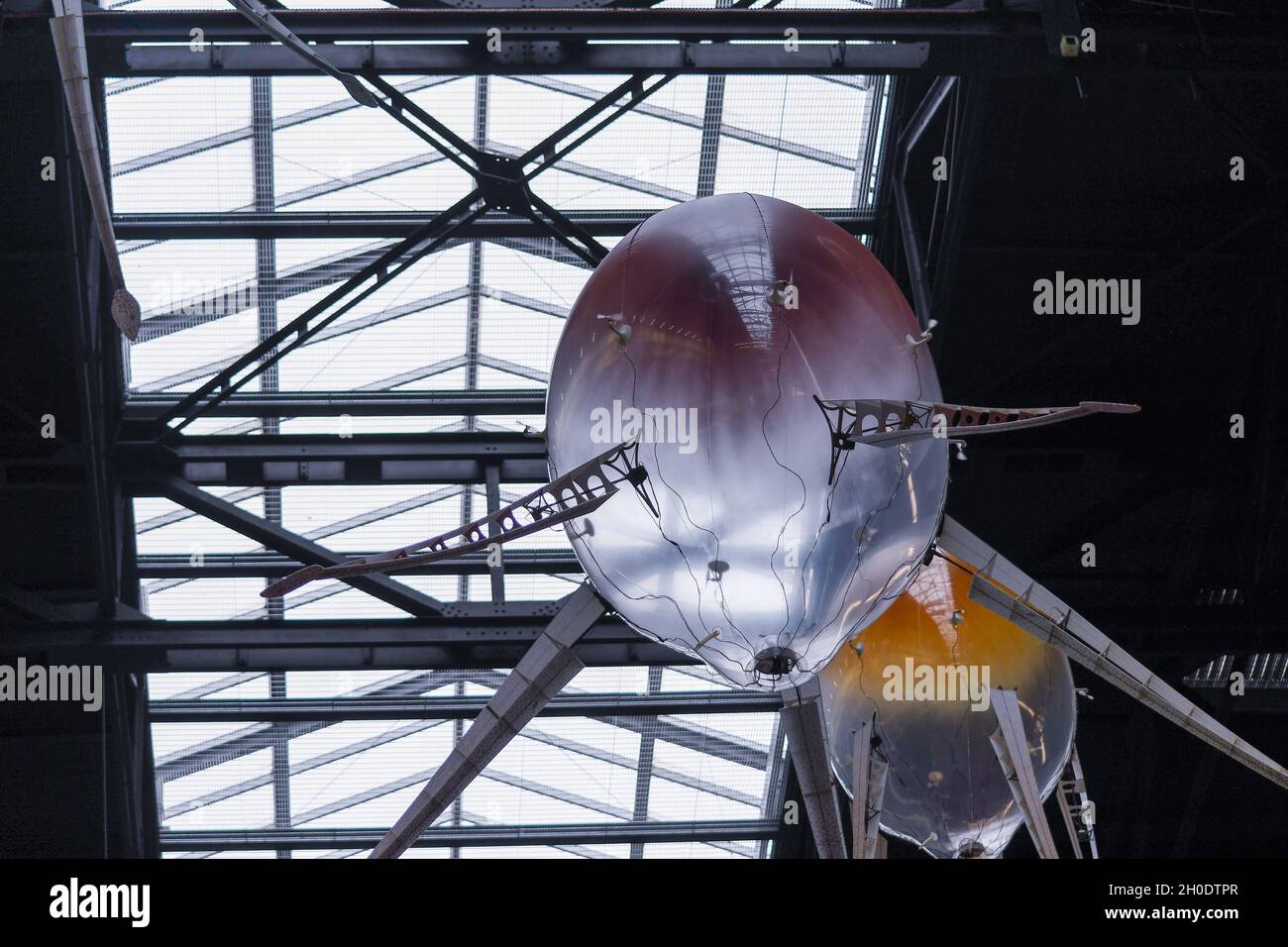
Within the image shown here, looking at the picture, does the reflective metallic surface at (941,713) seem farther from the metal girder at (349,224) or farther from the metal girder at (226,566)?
the metal girder at (226,566)

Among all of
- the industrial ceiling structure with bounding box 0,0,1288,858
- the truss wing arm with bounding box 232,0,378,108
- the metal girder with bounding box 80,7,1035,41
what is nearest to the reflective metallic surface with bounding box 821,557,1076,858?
the truss wing arm with bounding box 232,0,378,108

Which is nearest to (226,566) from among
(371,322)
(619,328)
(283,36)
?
(371,322)

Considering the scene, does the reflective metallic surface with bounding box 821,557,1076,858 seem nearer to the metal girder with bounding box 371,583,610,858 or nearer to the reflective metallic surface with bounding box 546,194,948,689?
the reflective metallic surface with bounding box 546,194,948,689

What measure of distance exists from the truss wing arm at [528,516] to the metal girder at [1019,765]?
2545 mm

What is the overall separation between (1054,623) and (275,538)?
31.5 feet

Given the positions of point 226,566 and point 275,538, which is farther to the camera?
point 226,566

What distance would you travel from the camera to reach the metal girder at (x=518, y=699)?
5.24m

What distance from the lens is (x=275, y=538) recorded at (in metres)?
14.0

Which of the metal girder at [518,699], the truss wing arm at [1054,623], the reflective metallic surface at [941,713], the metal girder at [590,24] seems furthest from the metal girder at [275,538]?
the truss wing arm at [1054,623]

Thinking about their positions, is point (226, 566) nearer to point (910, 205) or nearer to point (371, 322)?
point (371, 322)

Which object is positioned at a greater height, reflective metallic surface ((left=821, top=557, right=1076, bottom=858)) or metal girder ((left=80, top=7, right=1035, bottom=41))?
metal girder ((left=80, top=7, right=1035, bottom=41))

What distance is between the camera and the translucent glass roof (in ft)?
45.6

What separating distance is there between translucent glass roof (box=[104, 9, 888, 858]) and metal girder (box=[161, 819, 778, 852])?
5cm
